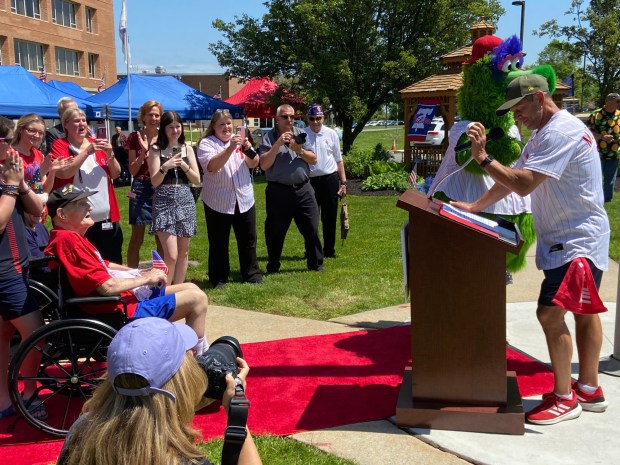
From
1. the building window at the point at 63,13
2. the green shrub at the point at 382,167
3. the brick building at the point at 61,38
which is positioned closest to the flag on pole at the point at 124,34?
the green shrub at the point at 382,167

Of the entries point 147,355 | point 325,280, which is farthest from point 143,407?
point 325,280

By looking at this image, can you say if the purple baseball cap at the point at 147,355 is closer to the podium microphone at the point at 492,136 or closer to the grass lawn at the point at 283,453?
the grass lawn at the point at 283,453

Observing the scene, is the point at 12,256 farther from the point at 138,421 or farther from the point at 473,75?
the point at 473,75

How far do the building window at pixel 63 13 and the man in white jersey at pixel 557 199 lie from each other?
50.5 metres

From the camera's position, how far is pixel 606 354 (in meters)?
5.11

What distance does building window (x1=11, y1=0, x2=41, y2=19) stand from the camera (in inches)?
1735

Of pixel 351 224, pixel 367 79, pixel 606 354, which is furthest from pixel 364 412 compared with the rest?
pixel 367 79

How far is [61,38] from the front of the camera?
48.8 metres

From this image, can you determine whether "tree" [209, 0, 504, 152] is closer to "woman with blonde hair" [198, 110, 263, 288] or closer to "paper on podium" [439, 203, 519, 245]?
"woman with blonde hair" [198, 110, 263, 288]

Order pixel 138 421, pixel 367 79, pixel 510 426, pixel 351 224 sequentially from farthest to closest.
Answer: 1. pixel 367 79
2. pixel 351 224
3. pixel 510 426
4. pixel 138 421

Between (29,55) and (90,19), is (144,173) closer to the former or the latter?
(29,55)

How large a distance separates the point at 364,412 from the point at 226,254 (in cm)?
358

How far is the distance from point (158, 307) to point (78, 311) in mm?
524

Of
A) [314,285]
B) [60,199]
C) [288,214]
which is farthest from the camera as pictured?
[288,214]
